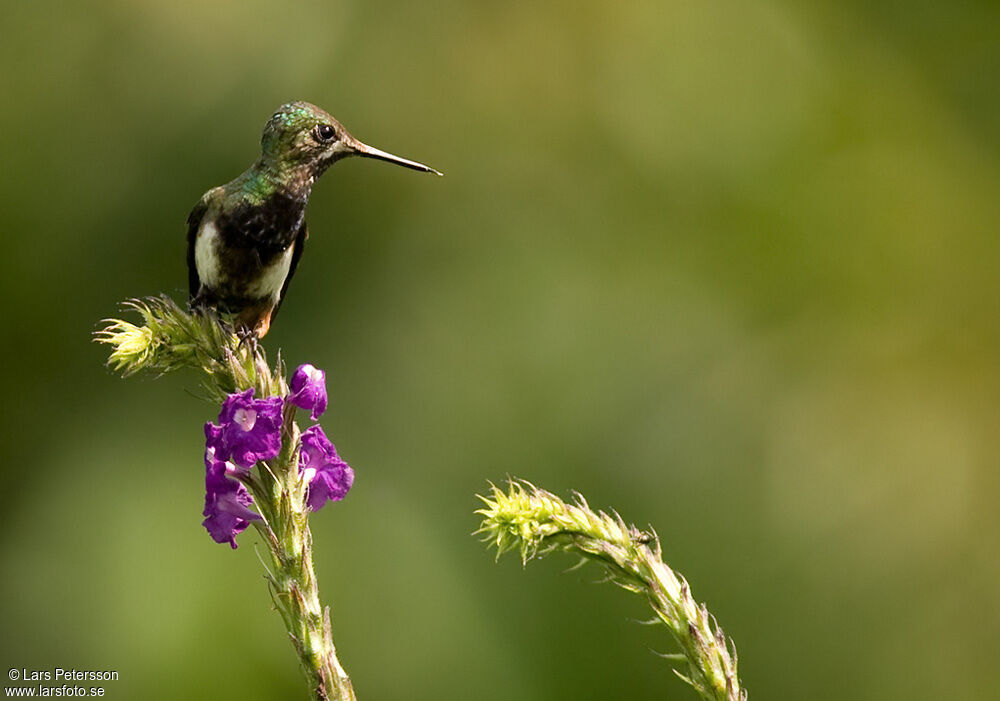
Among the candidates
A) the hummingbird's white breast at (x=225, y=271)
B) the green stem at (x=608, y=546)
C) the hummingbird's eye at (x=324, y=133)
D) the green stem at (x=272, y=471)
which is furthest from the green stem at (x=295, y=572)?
the hummingbird's eye at (x=324, y=133)

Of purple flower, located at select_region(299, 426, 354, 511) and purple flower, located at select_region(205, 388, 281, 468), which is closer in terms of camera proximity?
purple flower, located at select_region(205, 388, 281, 468)

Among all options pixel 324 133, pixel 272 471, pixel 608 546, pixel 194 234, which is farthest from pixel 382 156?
pixel 608 546

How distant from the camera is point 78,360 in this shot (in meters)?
6.73

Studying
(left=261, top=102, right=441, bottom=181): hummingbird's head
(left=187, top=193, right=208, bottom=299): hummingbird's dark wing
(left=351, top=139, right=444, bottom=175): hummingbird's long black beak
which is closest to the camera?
(left=351, top=139, right=444, bottom=175): hummingbird's long black beak

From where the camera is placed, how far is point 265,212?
11.1ft

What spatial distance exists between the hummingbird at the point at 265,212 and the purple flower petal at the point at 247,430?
3.81ft

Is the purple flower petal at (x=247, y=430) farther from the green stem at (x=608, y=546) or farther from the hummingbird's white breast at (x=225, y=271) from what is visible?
the hummingbird's white breast at (x=225, y=271)

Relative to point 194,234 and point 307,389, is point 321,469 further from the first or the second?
point 194,234

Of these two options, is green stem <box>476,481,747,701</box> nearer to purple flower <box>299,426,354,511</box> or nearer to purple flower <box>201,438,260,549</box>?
purple flower <box>299,426,354,511</box>

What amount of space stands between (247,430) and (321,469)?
0.26 meters

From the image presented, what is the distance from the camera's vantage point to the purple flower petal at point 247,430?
2164mm

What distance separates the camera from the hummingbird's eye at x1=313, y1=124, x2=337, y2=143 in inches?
134

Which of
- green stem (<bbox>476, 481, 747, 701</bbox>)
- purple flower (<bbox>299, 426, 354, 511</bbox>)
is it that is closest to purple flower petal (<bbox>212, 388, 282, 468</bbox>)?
purple flower (<bbox>299, 426, 354, 511</bbox>)

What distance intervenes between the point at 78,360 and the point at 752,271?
391 cm
